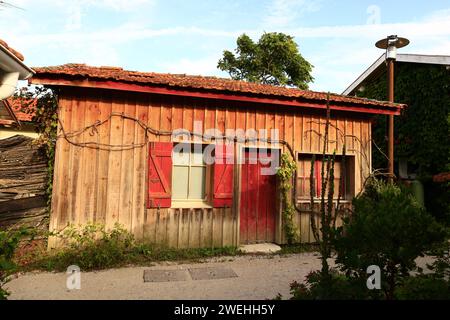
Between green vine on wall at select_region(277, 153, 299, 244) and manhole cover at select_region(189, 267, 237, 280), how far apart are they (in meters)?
1.98

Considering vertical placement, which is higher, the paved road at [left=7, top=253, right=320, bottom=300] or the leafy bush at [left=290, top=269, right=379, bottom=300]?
the leafy bush at [left=290, top=269, right=379, bottom=300]

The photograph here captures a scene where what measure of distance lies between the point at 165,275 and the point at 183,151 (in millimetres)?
2529

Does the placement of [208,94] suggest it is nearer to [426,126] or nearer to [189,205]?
[189,205]

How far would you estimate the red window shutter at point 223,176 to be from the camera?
645cm

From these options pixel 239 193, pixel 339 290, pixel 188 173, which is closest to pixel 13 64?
pixel 188 173

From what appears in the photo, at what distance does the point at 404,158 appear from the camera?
33.7ft

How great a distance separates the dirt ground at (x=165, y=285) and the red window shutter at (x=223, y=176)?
53.2 inches

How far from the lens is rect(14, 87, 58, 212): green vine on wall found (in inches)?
223

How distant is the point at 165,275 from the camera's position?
500 centimetres

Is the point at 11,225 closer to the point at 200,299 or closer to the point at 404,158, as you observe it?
the point at 200,299

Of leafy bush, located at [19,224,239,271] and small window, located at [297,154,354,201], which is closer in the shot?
leafy bush, located at [19,224,239,271]

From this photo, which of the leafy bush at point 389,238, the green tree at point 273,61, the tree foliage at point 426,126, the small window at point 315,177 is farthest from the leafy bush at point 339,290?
the green tree at point 273,61

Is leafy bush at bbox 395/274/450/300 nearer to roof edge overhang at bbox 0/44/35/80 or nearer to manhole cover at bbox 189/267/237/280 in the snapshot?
manhole cover at bbox 189/267/237/280

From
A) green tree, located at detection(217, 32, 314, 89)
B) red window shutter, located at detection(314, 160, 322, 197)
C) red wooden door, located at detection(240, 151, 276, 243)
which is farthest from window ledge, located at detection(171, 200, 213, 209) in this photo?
green tree, located at detection(217, 32, 314, 89)
